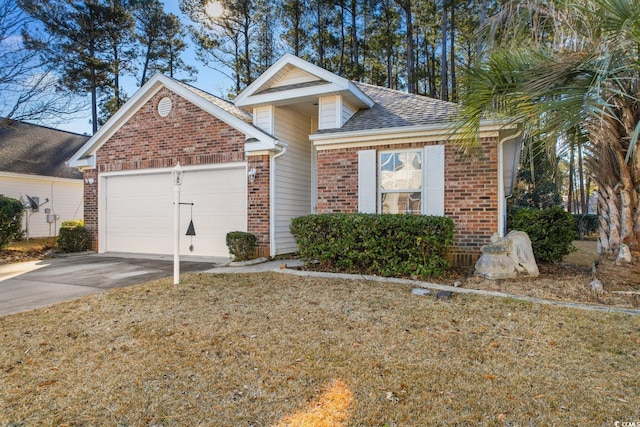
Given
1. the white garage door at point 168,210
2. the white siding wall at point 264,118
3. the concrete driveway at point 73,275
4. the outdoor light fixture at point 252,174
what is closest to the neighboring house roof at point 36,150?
the white garage door at point 168,210

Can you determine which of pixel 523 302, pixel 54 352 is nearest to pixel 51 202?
pixel 54 352

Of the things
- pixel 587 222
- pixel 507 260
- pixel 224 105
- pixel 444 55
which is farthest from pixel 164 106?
pixel 587 222

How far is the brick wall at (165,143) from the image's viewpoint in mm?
9337

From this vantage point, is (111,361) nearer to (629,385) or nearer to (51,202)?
(629,385)

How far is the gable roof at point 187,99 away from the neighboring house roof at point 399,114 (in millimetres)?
1611

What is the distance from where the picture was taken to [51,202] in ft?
51.0

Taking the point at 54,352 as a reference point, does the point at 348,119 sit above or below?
above

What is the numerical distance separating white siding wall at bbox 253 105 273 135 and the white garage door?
122cm

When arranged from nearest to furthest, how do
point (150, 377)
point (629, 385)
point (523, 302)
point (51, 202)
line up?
1. point (629, 385)
2. point (150, 377)
3. point (523, 302)
4. point (51, 202)

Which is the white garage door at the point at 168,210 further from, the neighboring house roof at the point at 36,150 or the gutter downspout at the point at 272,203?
the neighboring house roof at the point at 36,150

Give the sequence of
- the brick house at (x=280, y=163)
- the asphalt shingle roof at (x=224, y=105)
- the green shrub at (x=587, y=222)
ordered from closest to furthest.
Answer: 1. the brick house at (x=280, y=163)
2. the asphalt shingle roof at (x=224, y=105)
3. the green shrub at (x=587, y=222)

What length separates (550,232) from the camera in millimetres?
7340

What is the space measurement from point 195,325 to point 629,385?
13.5ft

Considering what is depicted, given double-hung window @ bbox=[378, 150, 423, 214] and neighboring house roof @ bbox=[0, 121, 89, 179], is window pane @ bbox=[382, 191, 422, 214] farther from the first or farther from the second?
neighboring house roof @ bbox=[0, 121, 89, 179]
